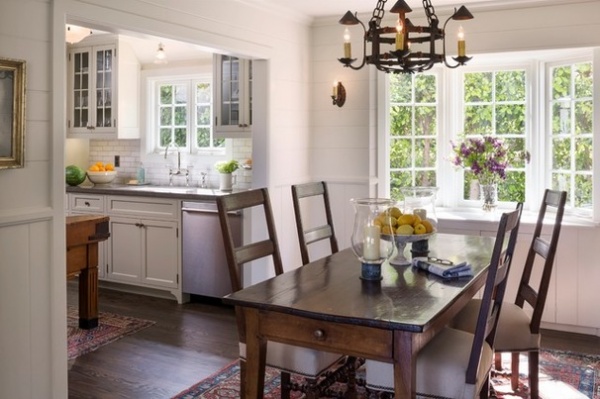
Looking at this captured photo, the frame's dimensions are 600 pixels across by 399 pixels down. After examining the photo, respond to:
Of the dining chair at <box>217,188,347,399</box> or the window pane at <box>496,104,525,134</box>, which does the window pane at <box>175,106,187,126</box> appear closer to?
the window pane at <box>496,104,525,134</box>

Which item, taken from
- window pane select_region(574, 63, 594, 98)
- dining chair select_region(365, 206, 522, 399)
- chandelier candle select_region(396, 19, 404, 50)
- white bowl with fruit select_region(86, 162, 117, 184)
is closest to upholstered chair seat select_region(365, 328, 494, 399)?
dining chair select_region(365, 206, 522, 399)

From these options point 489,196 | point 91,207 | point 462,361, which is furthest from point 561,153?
point 91,207

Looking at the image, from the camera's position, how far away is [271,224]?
302cm

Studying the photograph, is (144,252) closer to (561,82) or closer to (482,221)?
(482,221)

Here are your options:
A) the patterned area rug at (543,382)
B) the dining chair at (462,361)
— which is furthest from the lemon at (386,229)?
the patterned area rug at (543,382)

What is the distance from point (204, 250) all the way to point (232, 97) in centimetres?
136

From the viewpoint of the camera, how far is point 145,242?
5309 mm

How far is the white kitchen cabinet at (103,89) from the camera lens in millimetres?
6047

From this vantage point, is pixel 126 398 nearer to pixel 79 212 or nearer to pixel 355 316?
pixel 355 316

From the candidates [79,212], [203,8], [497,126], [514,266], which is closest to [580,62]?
[497,126]

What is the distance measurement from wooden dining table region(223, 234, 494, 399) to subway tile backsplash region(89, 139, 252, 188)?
3137 mm

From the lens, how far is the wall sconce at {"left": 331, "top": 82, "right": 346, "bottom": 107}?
4.97 meters

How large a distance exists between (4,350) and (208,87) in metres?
3.85

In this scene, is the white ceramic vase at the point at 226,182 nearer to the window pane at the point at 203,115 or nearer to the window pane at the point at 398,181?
the window pane at the point at 203,115
